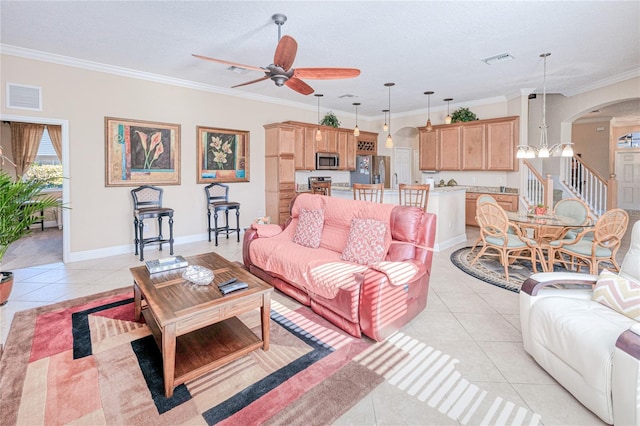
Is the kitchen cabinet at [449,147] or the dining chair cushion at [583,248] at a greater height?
the kitchen cabinet at [449,147]

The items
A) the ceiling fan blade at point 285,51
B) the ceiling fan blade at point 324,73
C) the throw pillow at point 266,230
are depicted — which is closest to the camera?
the ceiling fan blade at point 285,51

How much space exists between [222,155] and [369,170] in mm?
3843

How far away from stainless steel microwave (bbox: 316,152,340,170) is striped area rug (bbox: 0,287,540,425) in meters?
5.07

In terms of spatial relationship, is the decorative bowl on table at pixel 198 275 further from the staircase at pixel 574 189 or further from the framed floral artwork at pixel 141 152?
the staircase at pixel 574 189

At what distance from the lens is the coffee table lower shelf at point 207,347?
2023 mm

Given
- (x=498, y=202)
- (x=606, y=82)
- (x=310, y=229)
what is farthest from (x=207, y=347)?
(x=606, y=82)

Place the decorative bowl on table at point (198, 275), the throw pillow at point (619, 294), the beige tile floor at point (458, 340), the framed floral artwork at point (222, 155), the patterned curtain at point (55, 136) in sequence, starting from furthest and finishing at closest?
the patterned curtain at point (55, 136) < the framed floral artwork at point (222, 155) < the decorative bowl on table at point (198, 275) < the throw pillow at point (619, 294) < the beige tile floor at point (458, 340)

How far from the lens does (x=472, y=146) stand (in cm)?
698

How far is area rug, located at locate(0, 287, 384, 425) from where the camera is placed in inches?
69.9

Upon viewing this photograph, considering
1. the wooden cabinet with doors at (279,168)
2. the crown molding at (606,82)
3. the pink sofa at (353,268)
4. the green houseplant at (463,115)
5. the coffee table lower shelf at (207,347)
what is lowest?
the coffee table lower shelf at (207,347)

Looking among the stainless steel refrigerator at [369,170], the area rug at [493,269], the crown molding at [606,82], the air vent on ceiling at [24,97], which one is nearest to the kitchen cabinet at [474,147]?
the crown molding at [606,82]

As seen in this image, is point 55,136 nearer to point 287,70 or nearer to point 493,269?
point 287,70

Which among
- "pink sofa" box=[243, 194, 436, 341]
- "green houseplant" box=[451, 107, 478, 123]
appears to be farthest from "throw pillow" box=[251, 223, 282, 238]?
"green houseplant" box=[451, 107, 478, 123]

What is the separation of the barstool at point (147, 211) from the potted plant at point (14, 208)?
1612 mm
